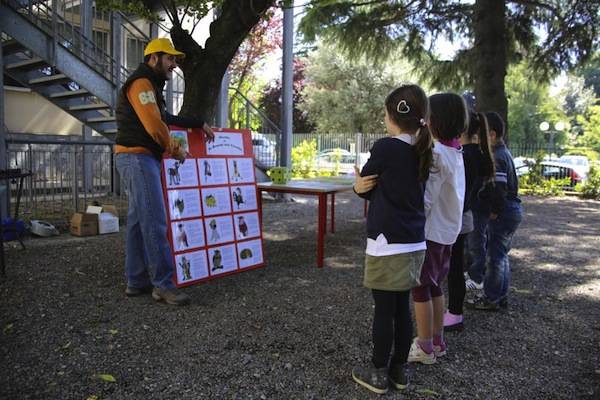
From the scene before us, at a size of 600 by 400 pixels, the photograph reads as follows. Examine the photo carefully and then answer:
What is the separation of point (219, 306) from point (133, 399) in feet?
4.72

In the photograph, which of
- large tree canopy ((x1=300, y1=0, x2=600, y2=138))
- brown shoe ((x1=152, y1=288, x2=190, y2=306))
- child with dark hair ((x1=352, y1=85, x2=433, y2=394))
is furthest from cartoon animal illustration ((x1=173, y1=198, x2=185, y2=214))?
large tree canopy ((x1=300, y1=0, x2=600, y2=138))

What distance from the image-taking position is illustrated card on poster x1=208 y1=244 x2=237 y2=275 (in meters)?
4.55

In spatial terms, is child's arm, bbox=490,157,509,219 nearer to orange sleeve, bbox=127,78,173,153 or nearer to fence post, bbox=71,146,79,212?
orange sleeve, bbox=127,78,173,153

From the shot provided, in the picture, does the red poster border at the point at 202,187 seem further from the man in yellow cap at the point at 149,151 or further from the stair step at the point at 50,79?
the stair step at the point at 50,79

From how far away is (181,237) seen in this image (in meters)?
4.28

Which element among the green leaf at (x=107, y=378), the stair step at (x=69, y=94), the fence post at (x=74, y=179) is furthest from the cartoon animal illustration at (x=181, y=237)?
the stair step at (x=69, y=94)

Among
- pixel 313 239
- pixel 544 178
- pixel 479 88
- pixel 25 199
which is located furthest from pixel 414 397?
pixel 544 178

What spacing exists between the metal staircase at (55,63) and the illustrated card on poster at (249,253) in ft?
14.6

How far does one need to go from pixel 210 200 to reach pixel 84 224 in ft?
9.26

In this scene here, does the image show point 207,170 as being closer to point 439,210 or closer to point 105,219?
point 439,210

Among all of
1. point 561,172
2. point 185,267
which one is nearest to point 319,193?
point 185,267

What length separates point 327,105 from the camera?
35344mm

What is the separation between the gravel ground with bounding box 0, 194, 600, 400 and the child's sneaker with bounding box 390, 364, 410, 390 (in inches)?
1.7

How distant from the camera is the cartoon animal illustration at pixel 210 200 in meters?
4.56
